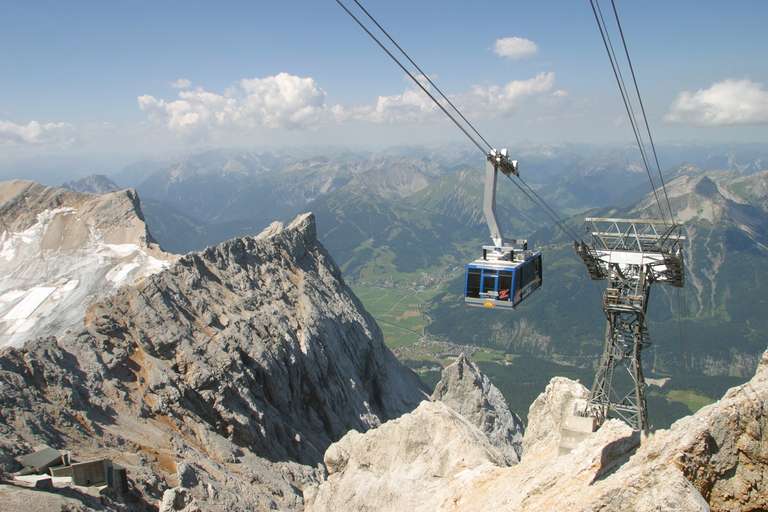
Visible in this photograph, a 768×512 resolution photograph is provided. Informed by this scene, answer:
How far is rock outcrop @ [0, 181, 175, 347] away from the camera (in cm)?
8019

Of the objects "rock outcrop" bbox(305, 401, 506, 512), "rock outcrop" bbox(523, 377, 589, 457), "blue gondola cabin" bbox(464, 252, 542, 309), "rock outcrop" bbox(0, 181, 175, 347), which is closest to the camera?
"rock outcrop" bbox(305, 401, 506, 512)

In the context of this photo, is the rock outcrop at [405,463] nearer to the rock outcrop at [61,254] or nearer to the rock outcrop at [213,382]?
the rock outcrop at [213,382]

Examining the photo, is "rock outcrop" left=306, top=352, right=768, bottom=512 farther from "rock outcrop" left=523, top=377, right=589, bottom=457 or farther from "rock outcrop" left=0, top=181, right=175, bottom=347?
"rock outcrop" left=0, top=181, right=175, bottom=347

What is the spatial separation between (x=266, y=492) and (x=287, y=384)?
16.6 meters

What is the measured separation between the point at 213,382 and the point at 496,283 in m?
28.5

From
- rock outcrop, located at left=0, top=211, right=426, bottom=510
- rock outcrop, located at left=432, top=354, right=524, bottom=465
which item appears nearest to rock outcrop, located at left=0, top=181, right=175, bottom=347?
rock outcrop, located at left=0, top=211, right=426, bottom=510

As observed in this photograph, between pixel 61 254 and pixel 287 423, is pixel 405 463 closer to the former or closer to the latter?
pixel 287 423

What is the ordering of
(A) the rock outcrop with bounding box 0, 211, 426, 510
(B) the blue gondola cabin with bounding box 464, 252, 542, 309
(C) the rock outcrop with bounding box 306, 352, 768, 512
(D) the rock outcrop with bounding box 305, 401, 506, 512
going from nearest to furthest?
(C) the rock outcrop with bounding box 306, 352, 768, 512, (D) the rock outcrop with bounding box 305, 401, 506, 512, (B) the blue gondola cabin with bounding box 464, 252, 542, 309, (A) the rock outcrop with bounding box 0, 211, 426, 510

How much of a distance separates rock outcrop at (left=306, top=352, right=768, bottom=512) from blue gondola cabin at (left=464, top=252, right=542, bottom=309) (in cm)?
717

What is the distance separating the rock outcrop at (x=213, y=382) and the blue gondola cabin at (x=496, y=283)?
63.7 feet

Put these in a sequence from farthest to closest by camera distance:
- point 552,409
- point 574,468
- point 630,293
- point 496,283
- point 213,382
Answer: point 213,382 → point 552,409 → point 630,293 → point 496,283 → point 574,468

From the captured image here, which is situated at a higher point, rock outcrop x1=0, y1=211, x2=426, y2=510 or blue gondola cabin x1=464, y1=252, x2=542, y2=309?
blue gondola cabin x1=464, y1=252, x2=542, y2=309

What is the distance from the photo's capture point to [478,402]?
8056cm

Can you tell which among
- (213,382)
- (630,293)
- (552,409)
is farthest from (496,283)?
(213,382)
